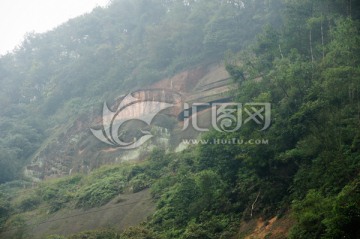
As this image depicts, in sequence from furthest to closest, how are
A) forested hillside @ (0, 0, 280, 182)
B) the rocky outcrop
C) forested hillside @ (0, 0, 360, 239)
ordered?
forested hillside @ (0, 0, 280, 182)
the rocky outcrop
forested hillside @ (0, 0, 360, 239)

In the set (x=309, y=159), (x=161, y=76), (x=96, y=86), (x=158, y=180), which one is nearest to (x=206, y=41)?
(x=161, y=76)

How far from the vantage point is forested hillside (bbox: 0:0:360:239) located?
13.8m

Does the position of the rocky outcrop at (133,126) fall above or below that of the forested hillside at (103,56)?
below

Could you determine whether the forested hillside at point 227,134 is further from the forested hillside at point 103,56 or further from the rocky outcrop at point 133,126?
the rocky outcrop at point 133,126

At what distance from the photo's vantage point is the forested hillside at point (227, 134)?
13.8 m

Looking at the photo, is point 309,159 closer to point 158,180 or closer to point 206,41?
Answer: point 158,180

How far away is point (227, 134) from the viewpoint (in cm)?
1744

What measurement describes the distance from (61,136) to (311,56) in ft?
74.8

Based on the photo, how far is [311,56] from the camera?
76.5 ft

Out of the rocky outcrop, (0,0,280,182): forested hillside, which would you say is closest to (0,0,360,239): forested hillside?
(0,0,280,182): forested hillside

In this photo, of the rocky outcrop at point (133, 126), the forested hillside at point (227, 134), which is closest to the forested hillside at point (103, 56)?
the forested hillside at point (227, 134)

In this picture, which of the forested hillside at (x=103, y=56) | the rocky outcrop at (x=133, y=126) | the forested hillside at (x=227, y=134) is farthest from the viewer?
the forested hillside at (x=103, y=56)

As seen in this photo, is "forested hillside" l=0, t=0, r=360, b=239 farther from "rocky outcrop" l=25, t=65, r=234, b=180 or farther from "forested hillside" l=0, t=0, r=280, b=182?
"rocky outcrop" l=25, t=65, r=234, b=180

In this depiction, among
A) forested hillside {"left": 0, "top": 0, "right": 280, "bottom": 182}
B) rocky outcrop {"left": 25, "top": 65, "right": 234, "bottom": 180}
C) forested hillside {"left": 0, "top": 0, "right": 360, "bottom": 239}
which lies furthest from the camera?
forested hillside {"left": 0, "top": 0, "right": 280, "bottom": 182}
